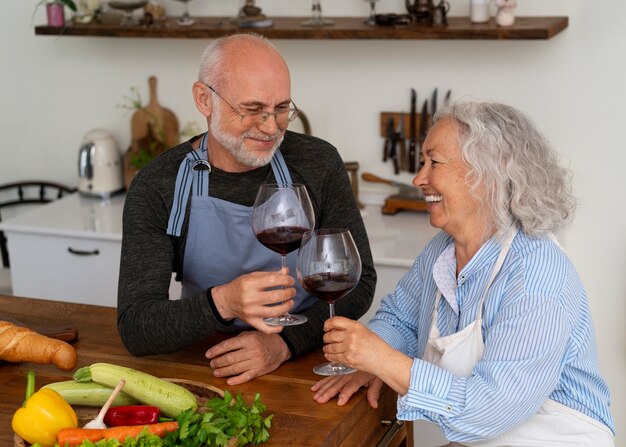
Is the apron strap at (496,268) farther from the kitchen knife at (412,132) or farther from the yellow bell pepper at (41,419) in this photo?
the kitchen knife at (412,132)

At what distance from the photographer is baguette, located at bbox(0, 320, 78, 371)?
1923 mm

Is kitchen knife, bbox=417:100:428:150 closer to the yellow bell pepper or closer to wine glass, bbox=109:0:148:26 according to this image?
wine glass, bbox=109:0:148:26

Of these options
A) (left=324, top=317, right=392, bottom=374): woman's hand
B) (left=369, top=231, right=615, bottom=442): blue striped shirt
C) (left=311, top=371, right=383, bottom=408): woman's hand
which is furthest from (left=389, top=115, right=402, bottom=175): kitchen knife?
(left=324, top=317, right=392, bottom=374): woman's hand

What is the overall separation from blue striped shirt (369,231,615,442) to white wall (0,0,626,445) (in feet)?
5.29

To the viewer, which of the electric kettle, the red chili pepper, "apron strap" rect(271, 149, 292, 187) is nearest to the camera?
the red chili pepper

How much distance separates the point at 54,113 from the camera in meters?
4.20

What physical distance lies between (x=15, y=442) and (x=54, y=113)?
9.36ft

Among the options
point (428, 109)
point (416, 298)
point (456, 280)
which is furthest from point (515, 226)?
point (428, 109)

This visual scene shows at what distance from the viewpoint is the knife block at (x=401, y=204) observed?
11.8 feet

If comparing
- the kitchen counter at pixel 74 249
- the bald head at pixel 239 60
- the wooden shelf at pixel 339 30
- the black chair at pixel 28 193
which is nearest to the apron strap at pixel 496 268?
the bald head at pixel 239 60

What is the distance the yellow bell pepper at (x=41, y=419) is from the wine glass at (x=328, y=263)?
0.49 m

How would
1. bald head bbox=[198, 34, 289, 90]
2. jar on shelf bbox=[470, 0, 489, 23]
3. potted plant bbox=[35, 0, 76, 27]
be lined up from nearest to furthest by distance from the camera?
bald head bbox=[198, 34, 289, 90] < jar on shelf bbox=[470, 0, 489, 23] < potted plant bbox=[35, 0, 76, 27]

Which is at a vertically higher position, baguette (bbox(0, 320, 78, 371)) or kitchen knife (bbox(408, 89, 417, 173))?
kitchen knife (bbox(408, 89, 417, 173))

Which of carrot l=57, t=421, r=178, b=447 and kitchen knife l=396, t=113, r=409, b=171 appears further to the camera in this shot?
kitchen knife l=396, t=113, r=409, b=171
